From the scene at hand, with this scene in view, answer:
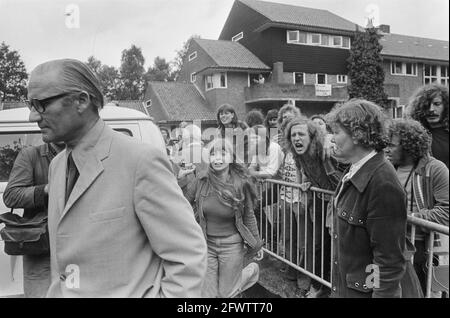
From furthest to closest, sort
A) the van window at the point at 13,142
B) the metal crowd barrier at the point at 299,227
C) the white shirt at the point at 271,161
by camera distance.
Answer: the white shirt at the point at 271,161 < the metal crowd barrier at the point at 299,227 < the van window at the point at 13,142

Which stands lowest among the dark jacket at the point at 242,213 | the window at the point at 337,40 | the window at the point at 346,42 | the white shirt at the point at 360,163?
the dark jacket at the point at 242,213

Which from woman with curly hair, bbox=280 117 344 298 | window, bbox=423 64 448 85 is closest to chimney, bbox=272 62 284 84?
woman with curly hair, bbox=280 117 344 298

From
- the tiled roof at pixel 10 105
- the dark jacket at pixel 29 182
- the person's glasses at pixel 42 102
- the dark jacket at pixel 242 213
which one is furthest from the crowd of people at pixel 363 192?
the tiled roof at pixel 10 105

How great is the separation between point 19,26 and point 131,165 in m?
1.15

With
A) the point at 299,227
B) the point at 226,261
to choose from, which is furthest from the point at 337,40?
the point at 226,261

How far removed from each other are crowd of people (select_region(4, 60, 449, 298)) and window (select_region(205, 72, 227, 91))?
0.92 metres

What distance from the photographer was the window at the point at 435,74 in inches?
69.6

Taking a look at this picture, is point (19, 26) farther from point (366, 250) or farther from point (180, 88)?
point (180, 88)

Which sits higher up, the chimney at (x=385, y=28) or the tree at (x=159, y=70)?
the tree at (x=159, y=70)

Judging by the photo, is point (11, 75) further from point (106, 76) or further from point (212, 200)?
point (212, 200)

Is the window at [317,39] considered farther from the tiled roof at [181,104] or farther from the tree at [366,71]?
the tiled roof at [181,104]

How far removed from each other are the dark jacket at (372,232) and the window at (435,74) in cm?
51

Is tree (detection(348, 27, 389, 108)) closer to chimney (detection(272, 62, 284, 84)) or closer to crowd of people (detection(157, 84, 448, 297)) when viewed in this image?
crowd of people (detection(157, 84, 448, 297))

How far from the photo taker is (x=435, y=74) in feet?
6.56
